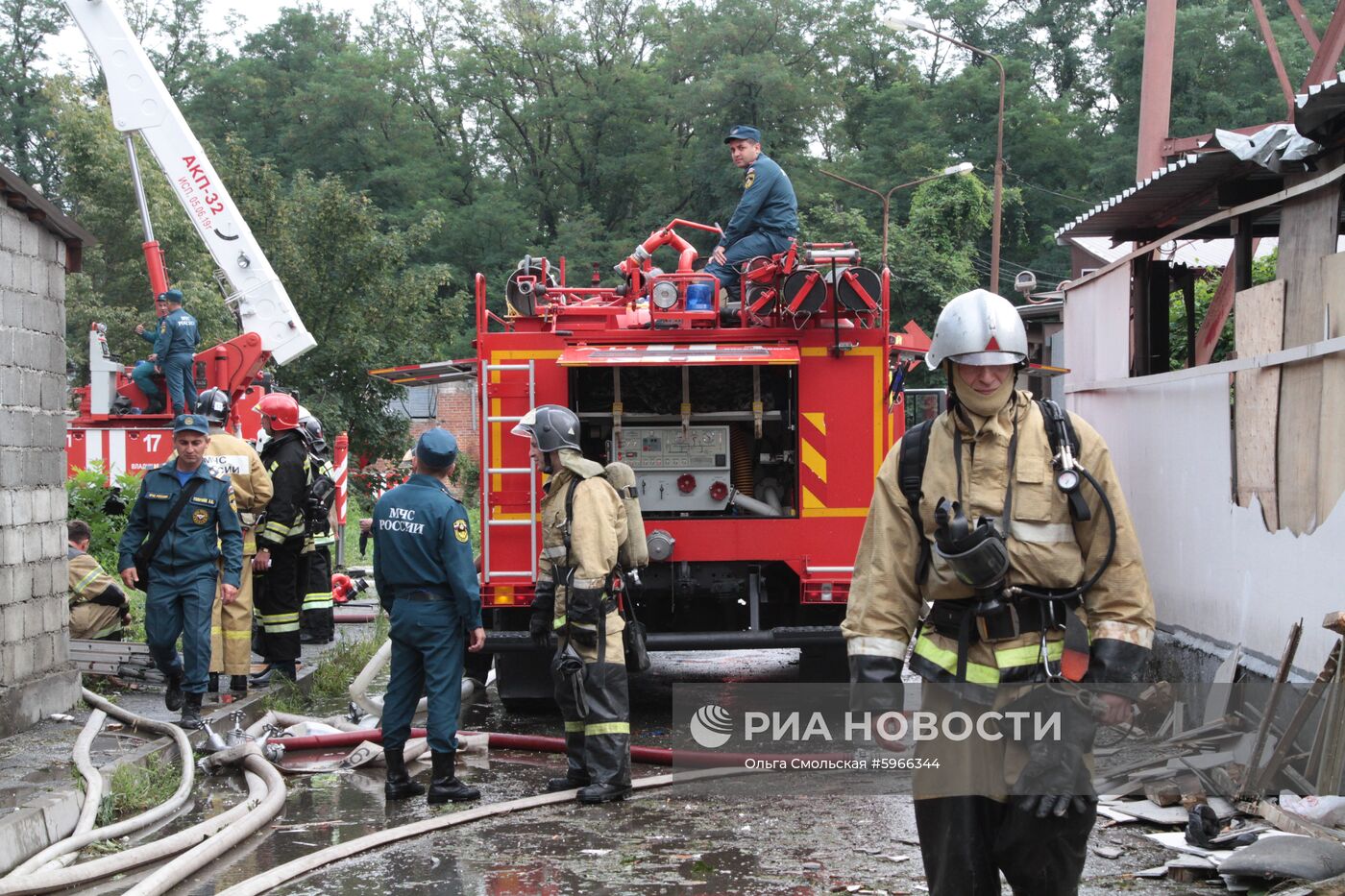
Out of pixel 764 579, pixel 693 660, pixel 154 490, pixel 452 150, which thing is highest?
pixel 452 150

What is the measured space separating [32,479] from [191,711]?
1520mm

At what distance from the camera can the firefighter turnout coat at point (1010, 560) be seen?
3.91 metres

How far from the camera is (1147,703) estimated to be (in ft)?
26.2

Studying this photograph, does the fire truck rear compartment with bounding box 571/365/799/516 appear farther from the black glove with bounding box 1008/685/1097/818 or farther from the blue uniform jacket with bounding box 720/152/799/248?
the black glove with bounding box 1008/685/1097/818

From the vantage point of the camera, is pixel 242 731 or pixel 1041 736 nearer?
pixel 1041 736

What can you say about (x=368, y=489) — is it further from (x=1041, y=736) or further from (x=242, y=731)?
(x=1041, y=736)

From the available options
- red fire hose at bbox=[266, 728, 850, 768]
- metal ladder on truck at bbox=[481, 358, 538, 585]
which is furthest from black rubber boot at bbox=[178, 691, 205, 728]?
metal ladder on truck at bbox=[481, 358, 538, 585]

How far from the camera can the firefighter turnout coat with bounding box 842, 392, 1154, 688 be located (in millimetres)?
3906

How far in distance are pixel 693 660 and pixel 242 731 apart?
4739 millimetres

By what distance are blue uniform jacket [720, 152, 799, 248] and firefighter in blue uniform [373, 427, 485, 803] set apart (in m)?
3.82

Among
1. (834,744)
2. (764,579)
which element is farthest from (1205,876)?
(764,579)

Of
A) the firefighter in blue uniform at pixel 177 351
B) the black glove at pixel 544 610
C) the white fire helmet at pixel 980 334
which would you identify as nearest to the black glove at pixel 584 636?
the black glove at pixel 544 610

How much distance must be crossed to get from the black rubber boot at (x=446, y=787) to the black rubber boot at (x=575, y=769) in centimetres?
41

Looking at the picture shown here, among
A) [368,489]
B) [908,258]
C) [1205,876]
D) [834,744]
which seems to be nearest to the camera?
[1205,876]
